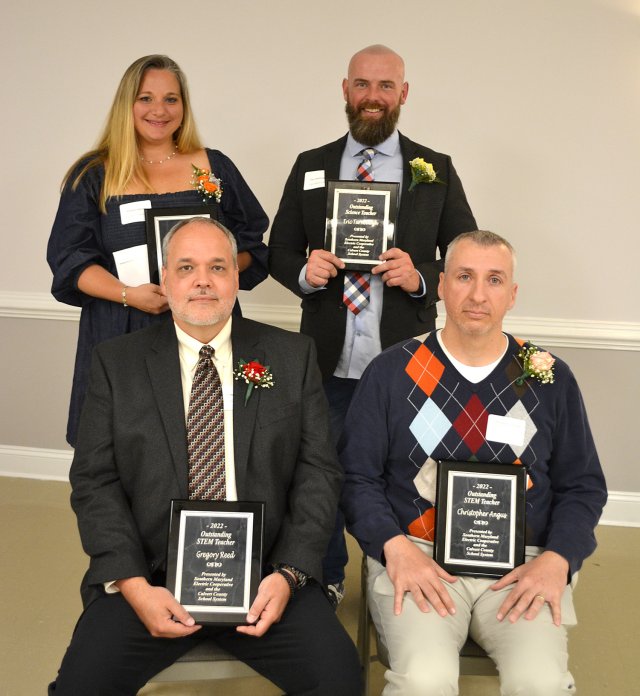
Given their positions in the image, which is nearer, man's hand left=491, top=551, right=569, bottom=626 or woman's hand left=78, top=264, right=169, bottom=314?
man's hand left=491, top=551, right=569, bottom=626

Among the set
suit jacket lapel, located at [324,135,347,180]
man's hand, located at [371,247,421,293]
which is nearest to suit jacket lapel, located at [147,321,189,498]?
man's hand, located at [371,247,421,293]

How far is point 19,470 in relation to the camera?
5500mm

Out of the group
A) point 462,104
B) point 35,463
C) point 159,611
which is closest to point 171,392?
point 159,611

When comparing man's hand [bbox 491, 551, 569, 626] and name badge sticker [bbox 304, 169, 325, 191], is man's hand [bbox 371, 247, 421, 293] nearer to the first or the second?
name badge sticker [bbox 304, 169, 325, 191]

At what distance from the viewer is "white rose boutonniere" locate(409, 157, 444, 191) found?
3467mm

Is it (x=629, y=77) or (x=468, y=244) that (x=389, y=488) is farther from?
(x=629, y=77)

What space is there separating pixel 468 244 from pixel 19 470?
12.5ft

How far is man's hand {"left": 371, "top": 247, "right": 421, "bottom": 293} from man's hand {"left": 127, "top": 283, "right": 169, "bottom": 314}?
0.82 meters

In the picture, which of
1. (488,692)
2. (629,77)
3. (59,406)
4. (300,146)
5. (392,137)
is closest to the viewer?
(488,692)

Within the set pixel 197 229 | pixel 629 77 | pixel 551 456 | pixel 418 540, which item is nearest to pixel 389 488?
pixel 418 540

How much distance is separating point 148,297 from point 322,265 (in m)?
0.68

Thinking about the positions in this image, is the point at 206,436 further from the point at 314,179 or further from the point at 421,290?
the point at 314,179

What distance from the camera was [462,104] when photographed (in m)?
4.70

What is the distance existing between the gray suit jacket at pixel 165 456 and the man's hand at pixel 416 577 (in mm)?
226
